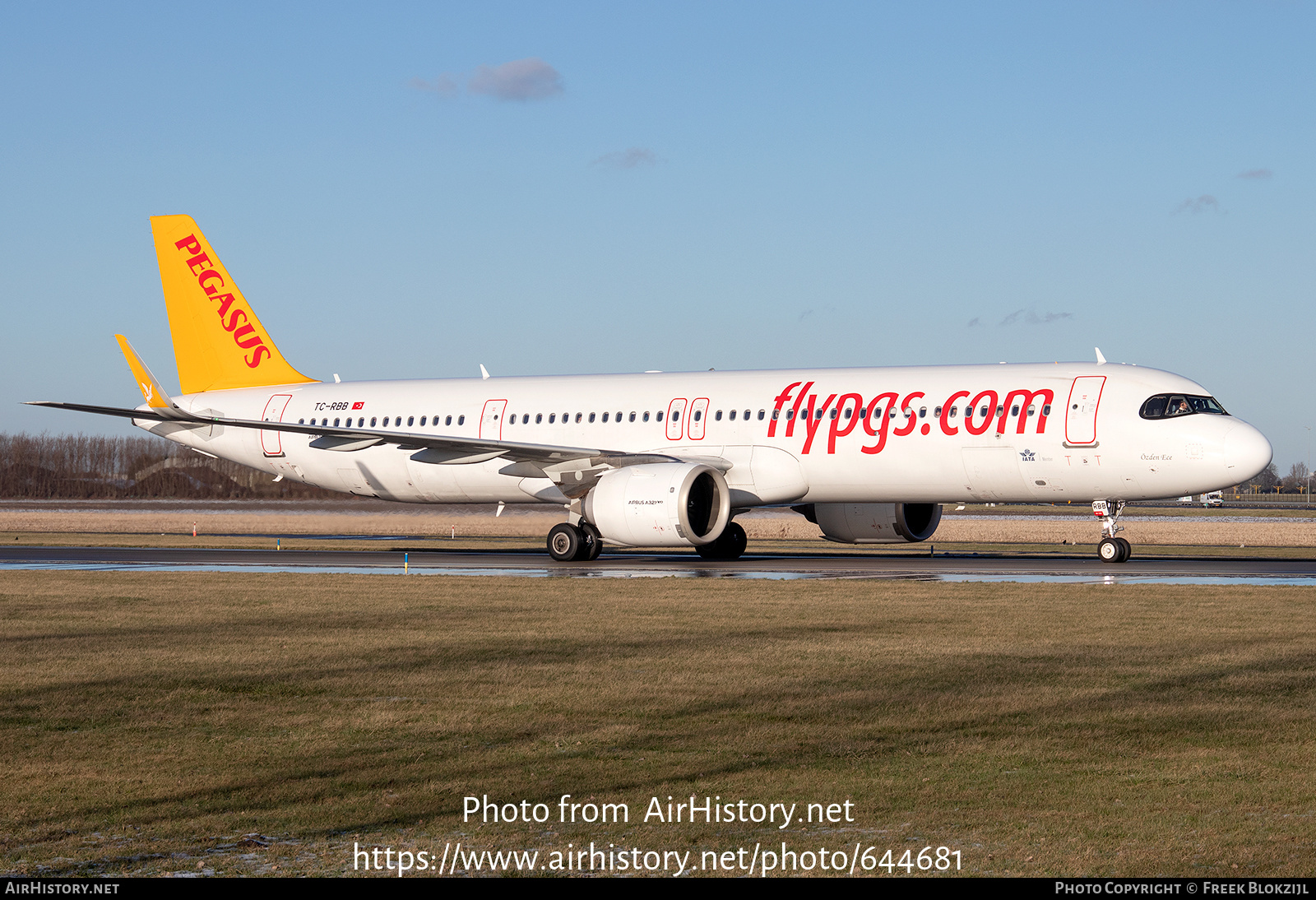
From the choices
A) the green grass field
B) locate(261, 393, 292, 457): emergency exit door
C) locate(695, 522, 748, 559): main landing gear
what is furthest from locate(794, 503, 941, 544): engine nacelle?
locate(261, 393, 292, 457): emergency exit door

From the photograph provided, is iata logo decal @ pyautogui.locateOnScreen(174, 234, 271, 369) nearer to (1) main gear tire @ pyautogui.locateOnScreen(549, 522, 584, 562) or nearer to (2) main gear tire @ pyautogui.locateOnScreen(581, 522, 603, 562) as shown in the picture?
(1) main gear tire @ pyautogui.locateOnScreen(549, 522, 584, 562)

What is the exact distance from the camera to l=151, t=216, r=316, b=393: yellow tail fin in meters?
35.6

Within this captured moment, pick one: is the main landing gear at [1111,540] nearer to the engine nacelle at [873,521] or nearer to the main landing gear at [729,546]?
the engine nacelle at [873,521]

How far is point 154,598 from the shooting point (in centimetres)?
1942

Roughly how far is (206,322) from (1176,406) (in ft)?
78.5

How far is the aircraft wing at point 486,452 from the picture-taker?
28.4m

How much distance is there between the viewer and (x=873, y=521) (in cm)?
3019

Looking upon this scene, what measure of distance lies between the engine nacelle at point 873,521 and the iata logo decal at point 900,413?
8.11 ft

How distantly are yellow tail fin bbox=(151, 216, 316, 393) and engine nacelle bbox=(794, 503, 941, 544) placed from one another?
14.8 meters

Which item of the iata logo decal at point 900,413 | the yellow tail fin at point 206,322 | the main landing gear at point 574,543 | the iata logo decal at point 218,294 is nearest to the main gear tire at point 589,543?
the main landing gear at point 574,543

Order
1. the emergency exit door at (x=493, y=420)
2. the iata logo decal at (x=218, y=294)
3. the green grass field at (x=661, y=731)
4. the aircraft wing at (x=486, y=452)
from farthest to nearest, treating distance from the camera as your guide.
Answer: the iata logo decal at (x=218, y=294)
the emergency exit door at (x=493, y=420)
the aircraft wing at (x=486, y=452)
the green grass field at (x=661, y=731)

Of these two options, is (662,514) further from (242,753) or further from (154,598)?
(242,753)

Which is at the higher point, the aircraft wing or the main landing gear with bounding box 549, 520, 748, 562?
the aircraft wing
